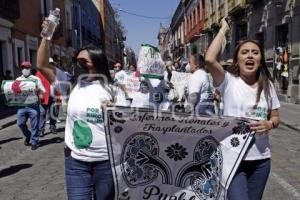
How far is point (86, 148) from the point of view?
10.1 feet

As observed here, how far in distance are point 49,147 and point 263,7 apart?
14.7 meters

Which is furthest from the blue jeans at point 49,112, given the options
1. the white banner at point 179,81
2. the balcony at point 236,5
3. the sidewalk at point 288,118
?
the balcony at point 236,5

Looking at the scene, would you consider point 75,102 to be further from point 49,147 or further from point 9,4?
point 9,4

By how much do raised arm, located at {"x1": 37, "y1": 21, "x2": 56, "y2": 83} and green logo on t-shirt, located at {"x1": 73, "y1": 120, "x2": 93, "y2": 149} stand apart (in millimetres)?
499

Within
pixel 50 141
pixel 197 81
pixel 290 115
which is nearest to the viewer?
pixel 197 81

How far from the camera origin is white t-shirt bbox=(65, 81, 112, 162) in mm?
3084

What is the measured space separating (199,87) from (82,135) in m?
3.78

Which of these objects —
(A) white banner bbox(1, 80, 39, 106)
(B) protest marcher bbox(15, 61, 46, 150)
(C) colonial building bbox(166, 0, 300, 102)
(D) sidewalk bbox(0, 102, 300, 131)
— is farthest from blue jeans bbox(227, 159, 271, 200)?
(C) colonial building bbox(166, 0, 300, 102)

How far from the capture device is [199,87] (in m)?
6.64

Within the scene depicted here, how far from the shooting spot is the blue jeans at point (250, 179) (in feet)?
9.87

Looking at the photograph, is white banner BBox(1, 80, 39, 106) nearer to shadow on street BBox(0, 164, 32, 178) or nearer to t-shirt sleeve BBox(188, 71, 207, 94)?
shadow on street BBox(0, 164, 32, 178)

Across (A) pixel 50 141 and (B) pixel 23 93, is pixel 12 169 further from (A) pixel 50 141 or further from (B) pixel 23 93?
(A) pixel 50 141

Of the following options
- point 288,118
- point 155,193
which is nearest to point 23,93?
point 155,193

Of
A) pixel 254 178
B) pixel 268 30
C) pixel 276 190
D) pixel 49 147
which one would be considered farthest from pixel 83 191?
pixel 268 30
